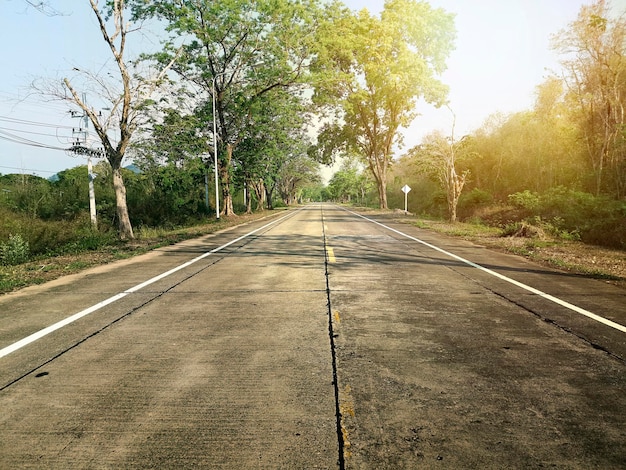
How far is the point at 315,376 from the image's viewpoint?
3322 millimetres

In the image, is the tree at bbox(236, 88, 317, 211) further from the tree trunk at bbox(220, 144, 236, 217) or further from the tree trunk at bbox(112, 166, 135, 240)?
the tree trunk at bbox(112, 166, 135, 240)

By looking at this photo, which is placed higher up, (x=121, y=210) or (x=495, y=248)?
(x=121, y=210)

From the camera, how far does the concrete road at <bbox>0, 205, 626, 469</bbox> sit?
236 centimetres

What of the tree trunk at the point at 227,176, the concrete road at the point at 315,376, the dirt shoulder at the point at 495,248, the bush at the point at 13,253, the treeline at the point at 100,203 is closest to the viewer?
the concrete road at the point at 315,376

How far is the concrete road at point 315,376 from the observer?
2.36 meters

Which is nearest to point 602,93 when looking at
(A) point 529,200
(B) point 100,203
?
(A) point 529,200

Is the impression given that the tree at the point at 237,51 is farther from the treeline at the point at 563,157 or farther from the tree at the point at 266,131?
the treeline at the point at 563,157

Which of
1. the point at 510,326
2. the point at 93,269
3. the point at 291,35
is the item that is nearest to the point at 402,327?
the point at 510,326

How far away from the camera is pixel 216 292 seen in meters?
6.53

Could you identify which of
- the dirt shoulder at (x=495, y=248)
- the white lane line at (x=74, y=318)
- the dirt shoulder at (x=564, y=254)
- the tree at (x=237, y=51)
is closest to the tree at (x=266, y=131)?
the tree at (x=237, y=51)

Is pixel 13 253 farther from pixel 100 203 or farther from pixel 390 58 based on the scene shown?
pixel 390 58

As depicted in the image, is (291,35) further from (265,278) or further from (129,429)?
(129,429)

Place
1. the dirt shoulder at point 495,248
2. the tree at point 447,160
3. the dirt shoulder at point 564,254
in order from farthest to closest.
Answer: the tree at point 447,160 → the dirt shoulder at point 564,254 → the dirt shoulder at point 495,248

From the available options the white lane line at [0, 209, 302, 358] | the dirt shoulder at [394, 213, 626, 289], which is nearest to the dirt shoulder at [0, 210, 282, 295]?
the white lane line at [0, 209, 302, 358]
